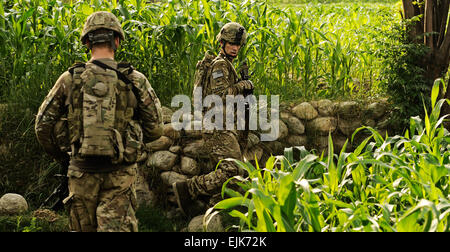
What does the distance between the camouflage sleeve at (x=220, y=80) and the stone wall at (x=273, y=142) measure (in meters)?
0.75

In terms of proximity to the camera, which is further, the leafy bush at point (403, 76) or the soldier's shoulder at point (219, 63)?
the leafy bush at point (403, 76)

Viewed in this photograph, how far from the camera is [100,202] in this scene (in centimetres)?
403

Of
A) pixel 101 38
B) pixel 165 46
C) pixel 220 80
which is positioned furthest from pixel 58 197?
pixel 101 38

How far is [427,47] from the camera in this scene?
7254 millimetres

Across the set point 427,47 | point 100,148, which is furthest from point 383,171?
point 427,47

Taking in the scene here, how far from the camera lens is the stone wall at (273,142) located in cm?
636

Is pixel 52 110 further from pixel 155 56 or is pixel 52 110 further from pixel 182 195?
pixel 155 56

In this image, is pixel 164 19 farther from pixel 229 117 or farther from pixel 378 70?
pixel 378 70

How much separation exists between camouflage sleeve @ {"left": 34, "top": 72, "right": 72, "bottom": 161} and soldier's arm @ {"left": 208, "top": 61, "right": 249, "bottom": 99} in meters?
1.94

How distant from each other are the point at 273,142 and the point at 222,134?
128 cm

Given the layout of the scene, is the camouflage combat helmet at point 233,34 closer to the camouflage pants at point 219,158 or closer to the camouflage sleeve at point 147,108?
the camouflage pants at point 219,158

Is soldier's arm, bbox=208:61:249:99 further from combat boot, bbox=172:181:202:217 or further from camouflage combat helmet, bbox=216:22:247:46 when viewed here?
combat boot, bbox=172:181:202:217

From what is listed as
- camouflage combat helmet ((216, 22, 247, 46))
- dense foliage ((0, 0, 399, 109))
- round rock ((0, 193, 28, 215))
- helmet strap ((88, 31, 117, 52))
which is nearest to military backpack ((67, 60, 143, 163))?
helmet strap ((88, 31, 117, 52))

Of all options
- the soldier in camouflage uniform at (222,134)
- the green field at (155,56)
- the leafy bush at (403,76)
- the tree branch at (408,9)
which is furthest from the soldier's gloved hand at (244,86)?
the tree branch at (408,9)
